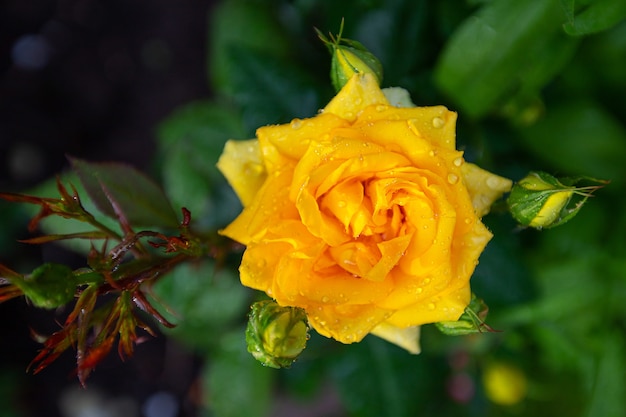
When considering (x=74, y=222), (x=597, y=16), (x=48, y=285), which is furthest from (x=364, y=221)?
(x=74, y=222)

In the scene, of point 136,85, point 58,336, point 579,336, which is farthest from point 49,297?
point 136,85

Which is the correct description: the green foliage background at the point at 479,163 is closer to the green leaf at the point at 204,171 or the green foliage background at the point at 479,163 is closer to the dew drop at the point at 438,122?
the green leaf at the point at 204,171

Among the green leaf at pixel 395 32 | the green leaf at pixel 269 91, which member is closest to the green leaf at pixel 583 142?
the green leaf at pixel 395 32

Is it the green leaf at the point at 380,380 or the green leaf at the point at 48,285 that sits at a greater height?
the green leaf at the point at 48,285

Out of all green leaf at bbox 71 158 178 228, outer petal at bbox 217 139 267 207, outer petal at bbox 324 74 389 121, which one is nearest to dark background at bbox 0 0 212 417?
green leaf at bbox 71 158 178 228

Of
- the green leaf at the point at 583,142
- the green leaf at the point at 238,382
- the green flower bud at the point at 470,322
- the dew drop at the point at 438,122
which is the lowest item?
the green leaf at the point at 238,382

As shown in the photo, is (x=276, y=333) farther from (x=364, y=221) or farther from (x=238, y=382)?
(x=238, y=382)

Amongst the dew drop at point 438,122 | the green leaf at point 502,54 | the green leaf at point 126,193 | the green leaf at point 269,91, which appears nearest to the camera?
the dew drop at point 438,122
